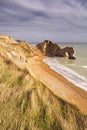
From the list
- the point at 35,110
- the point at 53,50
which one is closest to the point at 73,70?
the point at 35,110

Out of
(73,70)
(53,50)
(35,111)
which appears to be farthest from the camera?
(53,50)

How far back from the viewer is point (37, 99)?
8469 millimetres

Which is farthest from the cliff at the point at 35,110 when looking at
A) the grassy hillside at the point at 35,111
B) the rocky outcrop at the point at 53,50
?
the rocky outcrop at the point at 53,50

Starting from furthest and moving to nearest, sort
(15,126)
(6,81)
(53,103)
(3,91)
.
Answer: (6,81)
(3,91)
(53,103)
(15,126)

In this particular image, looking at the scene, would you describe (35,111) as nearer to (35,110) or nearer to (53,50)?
(35,110)

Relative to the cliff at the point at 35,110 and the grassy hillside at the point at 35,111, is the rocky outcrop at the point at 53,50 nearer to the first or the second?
the cliff at the point at 35,110

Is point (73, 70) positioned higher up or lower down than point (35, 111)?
lower down

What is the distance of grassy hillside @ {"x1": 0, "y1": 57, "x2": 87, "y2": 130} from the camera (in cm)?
718

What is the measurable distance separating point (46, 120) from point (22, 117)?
0.83 metres

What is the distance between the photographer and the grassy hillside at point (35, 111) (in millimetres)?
7183

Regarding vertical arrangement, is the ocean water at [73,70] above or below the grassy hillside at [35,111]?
below

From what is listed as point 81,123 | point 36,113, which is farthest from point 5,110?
point 81,123

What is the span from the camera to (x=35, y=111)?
25.6 feet

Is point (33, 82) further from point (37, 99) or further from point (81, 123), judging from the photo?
point (81, 123)
